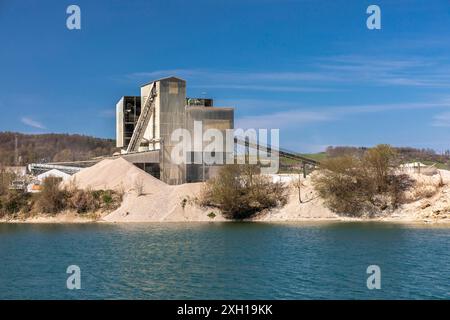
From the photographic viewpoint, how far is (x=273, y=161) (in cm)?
8600

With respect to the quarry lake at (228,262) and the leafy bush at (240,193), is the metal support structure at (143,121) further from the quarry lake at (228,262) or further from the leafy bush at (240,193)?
the quarry lake at (228,262)

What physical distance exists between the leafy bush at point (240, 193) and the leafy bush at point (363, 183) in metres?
5.40

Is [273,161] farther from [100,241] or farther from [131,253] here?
[131,253]

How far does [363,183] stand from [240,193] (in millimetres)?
13949

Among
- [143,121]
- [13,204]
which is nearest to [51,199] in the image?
[13,204]

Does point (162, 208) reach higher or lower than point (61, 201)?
lower

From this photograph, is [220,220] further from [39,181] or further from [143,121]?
[39,181]

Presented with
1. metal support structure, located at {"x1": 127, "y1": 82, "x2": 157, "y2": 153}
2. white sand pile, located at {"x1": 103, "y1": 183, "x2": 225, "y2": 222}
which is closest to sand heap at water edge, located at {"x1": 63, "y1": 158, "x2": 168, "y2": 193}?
white sand pile, located at {"x1": 103, "y1": 183, "x2": 225, "y2": 222}

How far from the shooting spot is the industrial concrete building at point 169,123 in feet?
257

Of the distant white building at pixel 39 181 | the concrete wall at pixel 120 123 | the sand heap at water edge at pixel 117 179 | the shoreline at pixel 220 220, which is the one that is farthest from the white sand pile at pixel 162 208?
the concrete wall at pixel 120 123

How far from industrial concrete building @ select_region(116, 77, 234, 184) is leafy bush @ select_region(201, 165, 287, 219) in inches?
323

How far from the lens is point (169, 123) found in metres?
Answer: 80.3
